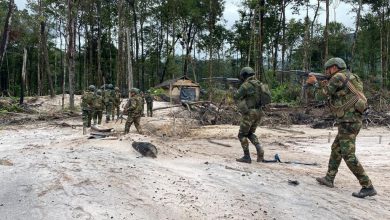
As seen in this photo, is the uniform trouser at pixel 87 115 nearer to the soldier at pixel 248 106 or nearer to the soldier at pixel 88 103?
the soldier at pixel 88 103

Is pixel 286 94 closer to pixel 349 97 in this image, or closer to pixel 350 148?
pixel 349 97

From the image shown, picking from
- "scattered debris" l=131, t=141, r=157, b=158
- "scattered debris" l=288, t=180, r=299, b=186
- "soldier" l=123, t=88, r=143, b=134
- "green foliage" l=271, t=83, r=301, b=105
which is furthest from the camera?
"green foliage" l=271, t=83, r=301, b=105

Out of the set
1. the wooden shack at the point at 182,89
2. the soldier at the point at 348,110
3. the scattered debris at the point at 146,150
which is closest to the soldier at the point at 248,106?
the scattered debris at the point at 146,150

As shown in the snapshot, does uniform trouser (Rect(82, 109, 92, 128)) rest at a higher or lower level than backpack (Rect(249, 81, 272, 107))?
lower

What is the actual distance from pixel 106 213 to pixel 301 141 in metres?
9.88

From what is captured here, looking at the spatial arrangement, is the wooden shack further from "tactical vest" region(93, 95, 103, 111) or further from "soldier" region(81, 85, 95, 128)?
"soldier" region(81, 85, 95, 128)

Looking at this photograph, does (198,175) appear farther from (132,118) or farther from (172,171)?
(132,118)

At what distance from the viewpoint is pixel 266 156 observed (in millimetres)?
10156

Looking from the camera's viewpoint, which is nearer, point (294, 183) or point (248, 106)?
point (294, 183)

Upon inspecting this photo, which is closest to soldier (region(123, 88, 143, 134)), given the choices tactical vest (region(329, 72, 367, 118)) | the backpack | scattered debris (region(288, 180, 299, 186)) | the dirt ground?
the dirt ground

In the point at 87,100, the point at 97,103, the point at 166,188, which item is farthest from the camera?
the point at 97,103

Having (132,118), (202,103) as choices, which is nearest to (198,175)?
(132,118)

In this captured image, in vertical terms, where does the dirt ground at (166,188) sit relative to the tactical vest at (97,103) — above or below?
below

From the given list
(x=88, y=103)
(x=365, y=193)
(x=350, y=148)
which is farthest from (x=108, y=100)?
(x=365, y=193)
